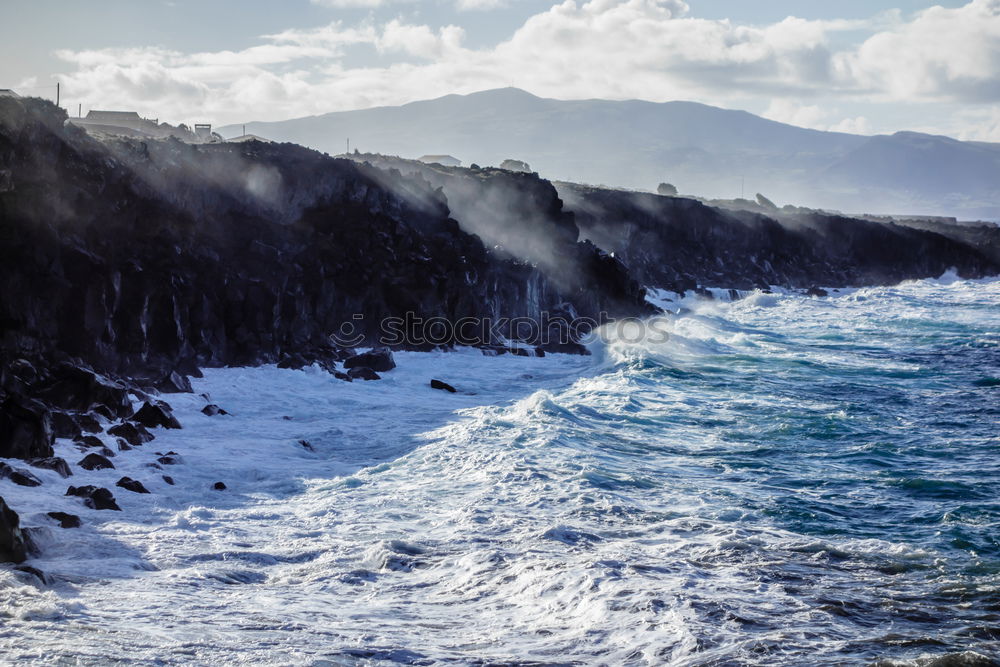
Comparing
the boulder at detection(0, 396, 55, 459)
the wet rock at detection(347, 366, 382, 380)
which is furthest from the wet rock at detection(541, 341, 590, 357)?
the boulder at detection(0, 396, 55, 459)

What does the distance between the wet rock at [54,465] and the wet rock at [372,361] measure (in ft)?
52.9

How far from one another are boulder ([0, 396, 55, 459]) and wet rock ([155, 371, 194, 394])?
7578 mm

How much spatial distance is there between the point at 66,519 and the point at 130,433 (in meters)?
7.27

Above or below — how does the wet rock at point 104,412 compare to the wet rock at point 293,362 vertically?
below

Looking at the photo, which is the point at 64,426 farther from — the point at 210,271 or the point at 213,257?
the point at 213,257

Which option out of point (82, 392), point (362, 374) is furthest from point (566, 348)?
point (82, 392)

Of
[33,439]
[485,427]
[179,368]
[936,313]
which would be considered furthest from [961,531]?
[936,313]

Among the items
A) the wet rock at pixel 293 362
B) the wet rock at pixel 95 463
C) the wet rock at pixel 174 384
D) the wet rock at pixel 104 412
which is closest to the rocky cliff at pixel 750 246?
the wet rock at pixel 293 362

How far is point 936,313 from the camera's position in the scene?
6438 cm

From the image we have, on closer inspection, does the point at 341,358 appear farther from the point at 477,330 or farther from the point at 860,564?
the point at 860,564

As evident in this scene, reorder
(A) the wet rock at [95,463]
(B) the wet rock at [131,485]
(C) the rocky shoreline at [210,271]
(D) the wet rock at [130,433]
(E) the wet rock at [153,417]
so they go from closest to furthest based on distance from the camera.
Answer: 1. (B) the wet rock at [131,485]
2. (A) the wet rock at [95,463]
3. (D) the wet rock at [130,433]
4. (C) the rocky shoreline at [210,271]
5. (E) the wet rock at [153,417]

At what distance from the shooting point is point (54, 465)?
69.6 feet

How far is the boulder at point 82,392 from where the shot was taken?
2620cm

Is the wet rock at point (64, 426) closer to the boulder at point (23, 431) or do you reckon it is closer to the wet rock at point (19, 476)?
the boulder at point (23, 431)
